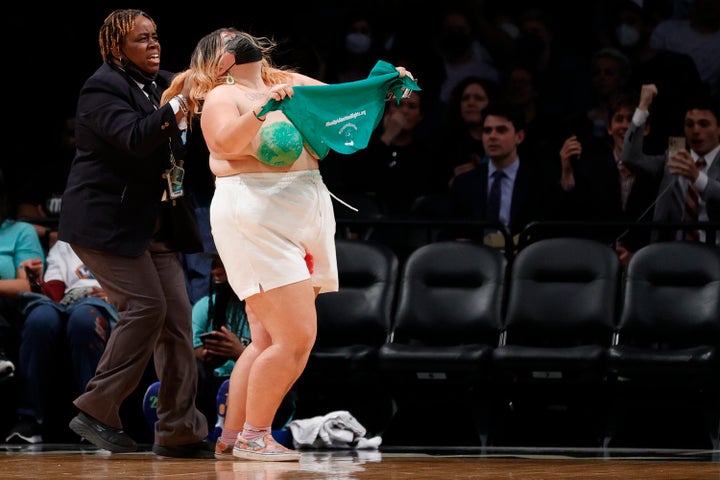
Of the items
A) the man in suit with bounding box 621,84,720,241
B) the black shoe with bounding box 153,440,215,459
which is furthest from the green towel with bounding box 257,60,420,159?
the man in suit with bounding box 621,84,720,241

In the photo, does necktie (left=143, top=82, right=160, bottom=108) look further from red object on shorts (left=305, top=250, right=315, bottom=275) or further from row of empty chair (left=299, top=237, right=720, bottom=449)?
row of empty chair (left=299, top=237, right=720, bottom=449)

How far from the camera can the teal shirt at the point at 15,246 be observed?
7473 millimetres

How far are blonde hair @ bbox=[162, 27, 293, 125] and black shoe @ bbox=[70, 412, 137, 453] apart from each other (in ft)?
4.36

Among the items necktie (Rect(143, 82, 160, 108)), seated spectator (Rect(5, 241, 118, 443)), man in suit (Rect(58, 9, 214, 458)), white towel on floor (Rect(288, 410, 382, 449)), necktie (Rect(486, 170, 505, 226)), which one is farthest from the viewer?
necktie (Rect(486, 170, 505, 226))

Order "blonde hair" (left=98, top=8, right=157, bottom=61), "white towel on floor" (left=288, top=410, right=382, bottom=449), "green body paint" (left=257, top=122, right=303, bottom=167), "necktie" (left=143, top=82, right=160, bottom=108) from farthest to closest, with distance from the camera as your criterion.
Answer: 1. "white towel on floor" (left=288, top=410, right=382, bottom=449)
2. "necktie" (left=143, top=82, right=160, bottom=108)
3. "blonde hair" (left=98, top=8, right=157, bottom=61)
4. "green body paint" (left=257, top=122, right=303, bottom=167)

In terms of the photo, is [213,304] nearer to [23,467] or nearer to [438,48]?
[23,467]

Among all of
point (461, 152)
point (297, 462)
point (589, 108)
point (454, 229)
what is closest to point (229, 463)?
point (297, 462)

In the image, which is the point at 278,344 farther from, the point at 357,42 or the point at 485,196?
the point at 357,42

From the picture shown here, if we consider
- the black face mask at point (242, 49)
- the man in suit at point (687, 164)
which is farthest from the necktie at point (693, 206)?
the black face mask at point (242, 49)

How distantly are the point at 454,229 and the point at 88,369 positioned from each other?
2.41 meters

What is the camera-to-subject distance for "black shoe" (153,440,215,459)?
564 cm

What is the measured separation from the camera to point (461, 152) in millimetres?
8734

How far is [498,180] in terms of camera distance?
26.4ft

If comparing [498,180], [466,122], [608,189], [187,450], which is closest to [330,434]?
[187,450]
